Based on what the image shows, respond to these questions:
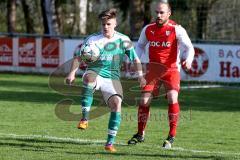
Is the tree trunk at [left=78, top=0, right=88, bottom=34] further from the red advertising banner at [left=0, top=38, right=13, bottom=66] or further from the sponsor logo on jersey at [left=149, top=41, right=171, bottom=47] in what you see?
the sponsor logo on jersey at [left=149, top=41, right=171, bottom=47]

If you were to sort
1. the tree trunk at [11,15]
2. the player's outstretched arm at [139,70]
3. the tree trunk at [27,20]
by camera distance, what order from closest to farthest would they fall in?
the player's outstretched arm at [139,70] → the tree trunk at [11,15] → the tree trunk at [27,20]

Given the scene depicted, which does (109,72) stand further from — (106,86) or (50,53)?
(50,53)

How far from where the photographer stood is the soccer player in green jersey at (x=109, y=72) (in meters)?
10.6

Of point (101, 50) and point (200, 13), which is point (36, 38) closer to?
point (200, 13)

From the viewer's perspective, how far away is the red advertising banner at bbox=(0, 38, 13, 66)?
30156mm

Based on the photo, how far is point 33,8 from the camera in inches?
2057

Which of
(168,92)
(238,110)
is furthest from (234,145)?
(238,110)

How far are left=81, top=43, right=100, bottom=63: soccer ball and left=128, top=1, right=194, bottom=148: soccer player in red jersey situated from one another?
3.59 feet

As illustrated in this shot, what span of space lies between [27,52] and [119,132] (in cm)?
1700

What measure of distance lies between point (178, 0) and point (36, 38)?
11.5 m

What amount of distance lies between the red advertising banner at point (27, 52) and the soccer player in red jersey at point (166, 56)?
724 inches

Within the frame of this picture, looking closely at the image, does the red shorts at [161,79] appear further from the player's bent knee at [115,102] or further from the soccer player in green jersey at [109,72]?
the player's bent knee at [115,102]

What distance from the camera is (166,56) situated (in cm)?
1148

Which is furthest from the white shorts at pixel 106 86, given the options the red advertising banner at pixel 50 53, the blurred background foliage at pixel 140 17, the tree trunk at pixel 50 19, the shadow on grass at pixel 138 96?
the tree trunk at pixel 50 19
